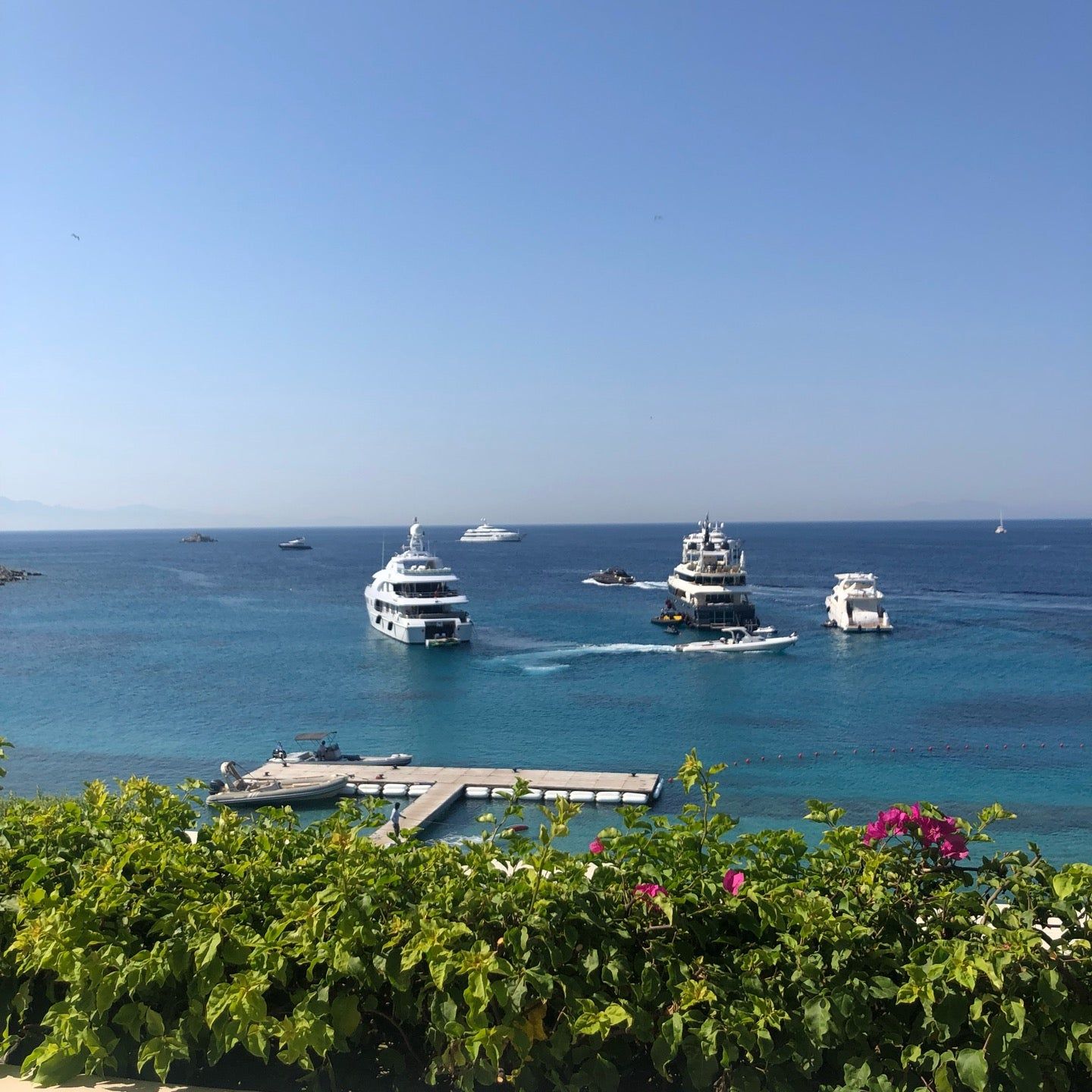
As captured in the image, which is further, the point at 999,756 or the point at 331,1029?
the point at 999,756

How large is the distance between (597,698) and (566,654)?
11623mm

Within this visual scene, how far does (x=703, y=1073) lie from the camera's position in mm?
3611

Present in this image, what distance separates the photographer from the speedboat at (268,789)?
24.0 m

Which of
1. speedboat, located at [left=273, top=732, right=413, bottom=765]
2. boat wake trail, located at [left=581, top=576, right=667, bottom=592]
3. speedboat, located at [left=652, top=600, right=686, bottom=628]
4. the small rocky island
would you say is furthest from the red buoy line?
the small rocky island

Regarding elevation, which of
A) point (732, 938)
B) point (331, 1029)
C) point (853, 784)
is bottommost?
point (853, 784)

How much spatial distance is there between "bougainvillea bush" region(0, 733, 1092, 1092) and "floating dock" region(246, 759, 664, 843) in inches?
732

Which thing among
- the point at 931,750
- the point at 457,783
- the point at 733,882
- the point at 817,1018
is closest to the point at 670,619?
the point at 931,750

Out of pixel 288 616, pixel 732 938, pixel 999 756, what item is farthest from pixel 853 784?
pixel 288 616

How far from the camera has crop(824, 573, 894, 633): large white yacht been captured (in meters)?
56.9

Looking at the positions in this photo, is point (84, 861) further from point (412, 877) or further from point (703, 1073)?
point (703, 1073)

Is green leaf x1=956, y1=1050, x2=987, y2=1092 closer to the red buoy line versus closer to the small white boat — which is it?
the red buoy line

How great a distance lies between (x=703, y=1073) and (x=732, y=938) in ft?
1.95

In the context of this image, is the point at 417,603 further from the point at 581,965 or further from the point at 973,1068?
the point at 973,1068

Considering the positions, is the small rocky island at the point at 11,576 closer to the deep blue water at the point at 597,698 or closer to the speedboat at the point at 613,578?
the deep blue water at the point at 597,698
